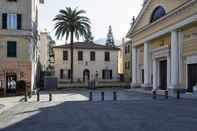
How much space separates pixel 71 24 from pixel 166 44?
22357 mm

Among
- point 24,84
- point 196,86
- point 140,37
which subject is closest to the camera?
point 196,86

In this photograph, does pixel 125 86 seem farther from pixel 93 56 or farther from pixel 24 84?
pixel 24 84

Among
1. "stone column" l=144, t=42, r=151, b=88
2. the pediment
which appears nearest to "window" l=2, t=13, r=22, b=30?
the pediment

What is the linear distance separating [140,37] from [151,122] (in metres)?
34.1

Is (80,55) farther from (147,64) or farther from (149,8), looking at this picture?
(149,8)

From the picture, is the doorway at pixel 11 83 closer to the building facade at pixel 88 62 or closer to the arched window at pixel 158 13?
the arched window at pixel 158 13

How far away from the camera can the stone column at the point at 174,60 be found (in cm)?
3469

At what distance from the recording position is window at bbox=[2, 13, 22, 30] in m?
38.4

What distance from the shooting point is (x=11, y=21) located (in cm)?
3869

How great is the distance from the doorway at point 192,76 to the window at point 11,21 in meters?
18.9

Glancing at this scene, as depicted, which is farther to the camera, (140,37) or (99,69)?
(99,69)

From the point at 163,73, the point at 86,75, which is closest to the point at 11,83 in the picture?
the point at 163,73

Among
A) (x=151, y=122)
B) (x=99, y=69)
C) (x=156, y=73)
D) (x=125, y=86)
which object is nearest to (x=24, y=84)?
(x=156, y=73)

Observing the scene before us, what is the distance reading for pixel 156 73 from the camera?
43031 mm
